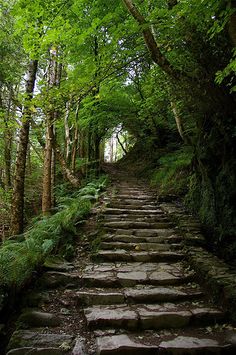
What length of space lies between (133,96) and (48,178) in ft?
26.3

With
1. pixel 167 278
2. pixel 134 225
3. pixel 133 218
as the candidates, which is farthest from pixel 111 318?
pixel 133 218

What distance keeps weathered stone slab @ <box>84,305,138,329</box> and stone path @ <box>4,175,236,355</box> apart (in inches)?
0.4

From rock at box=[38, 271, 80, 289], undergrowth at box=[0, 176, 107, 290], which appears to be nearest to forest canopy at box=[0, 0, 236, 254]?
undergrowth at box=[0, 176, 107, 290]

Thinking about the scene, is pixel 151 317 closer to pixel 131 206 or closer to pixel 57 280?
pixel 57 280

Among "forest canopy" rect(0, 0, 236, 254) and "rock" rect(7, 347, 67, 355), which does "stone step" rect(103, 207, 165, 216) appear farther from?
"rock" rect(7, 347, 67, 355)

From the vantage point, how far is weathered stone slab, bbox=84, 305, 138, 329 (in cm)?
331

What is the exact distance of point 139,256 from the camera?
513 cm

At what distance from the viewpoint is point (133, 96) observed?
15047 mm

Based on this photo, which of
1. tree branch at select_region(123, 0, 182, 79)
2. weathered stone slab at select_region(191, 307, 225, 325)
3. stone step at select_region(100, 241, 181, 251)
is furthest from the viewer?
stone step at select_region(100, 241, 181, 251)

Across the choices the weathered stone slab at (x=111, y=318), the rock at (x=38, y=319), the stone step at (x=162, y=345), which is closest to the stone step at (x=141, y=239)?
the weathered stone slab at (x=111, y=318)

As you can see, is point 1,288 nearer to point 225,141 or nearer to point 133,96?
point 225,141

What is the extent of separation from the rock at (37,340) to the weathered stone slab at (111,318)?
336 millimetres

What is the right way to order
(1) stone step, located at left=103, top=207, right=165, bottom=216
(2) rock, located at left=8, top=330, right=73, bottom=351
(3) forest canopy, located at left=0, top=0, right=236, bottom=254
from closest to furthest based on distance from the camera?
(2) rock, located at left=8, top=330, right=73, bottom=351
(3) forest canopy, located at left=0, top=0, right=236, bottom=254
(1) stone step, located at left=103, top=207, right=165, bottom=216

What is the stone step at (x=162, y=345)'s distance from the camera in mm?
A: 2898
